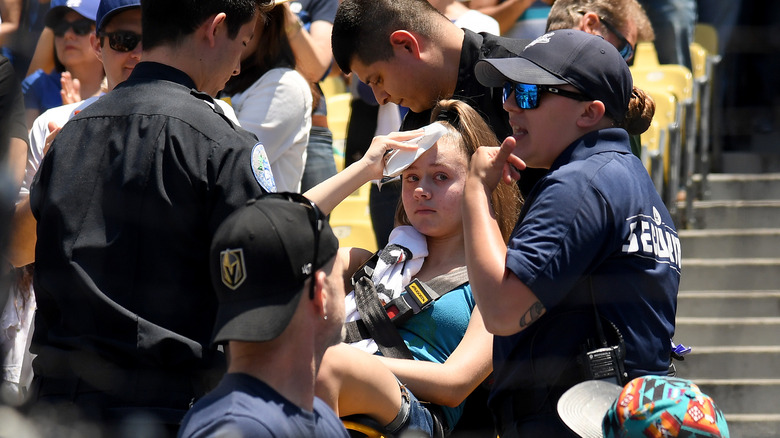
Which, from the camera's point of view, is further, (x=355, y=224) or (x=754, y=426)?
(x=355, y=224)

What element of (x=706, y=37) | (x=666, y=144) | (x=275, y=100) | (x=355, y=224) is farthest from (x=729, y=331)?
(x=706, y=37)

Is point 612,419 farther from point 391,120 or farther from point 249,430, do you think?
point 391,120

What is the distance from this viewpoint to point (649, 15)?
5781 millimetres

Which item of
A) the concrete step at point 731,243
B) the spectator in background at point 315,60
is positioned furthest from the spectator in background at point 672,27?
the spectator in background at point 315,60

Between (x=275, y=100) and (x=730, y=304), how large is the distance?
2.89 meters

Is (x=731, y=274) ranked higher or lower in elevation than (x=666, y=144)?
lower

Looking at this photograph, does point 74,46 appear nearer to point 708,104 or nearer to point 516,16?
point 516,16

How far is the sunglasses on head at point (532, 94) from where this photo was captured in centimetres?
220

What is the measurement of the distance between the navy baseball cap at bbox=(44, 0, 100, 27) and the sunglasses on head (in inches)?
69.0

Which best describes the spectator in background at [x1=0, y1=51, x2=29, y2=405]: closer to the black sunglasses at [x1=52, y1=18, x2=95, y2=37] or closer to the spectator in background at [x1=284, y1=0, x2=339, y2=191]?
the black sunglasses at [x1=52, y1=18, x2=95, y2=37]

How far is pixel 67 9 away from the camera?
356cm

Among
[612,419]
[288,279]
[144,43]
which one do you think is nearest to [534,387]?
[612,419]

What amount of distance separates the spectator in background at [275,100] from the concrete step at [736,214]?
9.80 ft

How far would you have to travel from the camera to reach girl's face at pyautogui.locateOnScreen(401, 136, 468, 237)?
9.32ft
